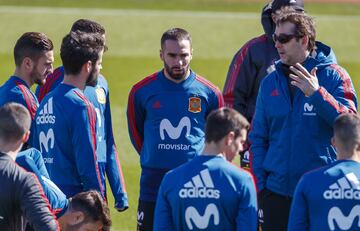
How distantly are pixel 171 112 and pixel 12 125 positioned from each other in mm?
2201

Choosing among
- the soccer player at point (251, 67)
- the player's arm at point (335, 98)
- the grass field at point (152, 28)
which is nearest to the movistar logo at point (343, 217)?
the player's arm at point (335, 98)

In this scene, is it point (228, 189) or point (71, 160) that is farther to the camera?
point (71, 160)

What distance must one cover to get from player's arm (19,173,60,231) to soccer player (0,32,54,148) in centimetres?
190

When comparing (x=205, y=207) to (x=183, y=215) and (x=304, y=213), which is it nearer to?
(x=183, y=215)

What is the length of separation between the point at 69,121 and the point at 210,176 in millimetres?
1677

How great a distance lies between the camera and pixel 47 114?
25.4 feet

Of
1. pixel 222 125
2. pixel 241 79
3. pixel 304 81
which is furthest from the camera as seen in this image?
pixel 241 79

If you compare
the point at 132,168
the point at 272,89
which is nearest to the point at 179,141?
the point at 272,89

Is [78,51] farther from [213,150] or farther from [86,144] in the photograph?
[213,150]

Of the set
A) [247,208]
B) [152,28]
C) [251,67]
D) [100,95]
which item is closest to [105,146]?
[100,95]

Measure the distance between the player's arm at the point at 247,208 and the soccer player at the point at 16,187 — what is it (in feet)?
3.82

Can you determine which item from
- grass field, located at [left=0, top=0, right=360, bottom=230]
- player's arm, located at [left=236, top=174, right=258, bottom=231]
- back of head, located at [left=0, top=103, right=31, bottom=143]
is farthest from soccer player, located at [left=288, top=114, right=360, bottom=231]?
grass field, located at [left=0, top=0, right=360, bottom=230]

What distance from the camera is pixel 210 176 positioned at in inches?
251

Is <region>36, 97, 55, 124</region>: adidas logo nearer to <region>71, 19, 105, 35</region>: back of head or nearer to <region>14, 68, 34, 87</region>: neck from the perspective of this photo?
<region>14, 68, 34, 87</region>: neck
